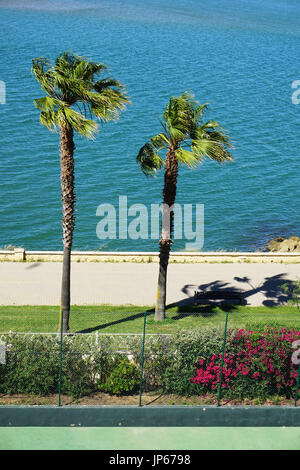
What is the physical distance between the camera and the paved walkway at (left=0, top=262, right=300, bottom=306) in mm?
24703

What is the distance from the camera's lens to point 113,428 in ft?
53.3

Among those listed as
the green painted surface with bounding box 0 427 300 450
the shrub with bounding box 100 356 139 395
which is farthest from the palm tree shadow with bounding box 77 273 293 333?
the green painted surface with bounding box 0 427 300 450

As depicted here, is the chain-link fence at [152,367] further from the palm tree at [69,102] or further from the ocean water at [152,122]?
the ocean water at [152,122]

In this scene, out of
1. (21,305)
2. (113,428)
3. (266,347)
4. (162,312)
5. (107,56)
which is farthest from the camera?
(107,56)

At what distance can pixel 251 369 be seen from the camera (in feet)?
56.7

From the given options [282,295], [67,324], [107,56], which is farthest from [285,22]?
[67,324]

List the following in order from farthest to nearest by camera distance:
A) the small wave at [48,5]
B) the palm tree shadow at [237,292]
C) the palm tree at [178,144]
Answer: the small wave at [48,5] → the palm tree shadow at [237,292] → the palm tree at [178,144]

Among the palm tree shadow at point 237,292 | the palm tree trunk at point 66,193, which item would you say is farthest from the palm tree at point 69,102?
the palm tree shadow at point 237,292

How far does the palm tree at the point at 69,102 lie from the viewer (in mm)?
19016

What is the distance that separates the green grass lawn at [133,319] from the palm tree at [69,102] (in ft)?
3.66

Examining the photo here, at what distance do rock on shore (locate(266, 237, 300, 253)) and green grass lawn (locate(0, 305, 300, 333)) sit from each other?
10542 millimetres

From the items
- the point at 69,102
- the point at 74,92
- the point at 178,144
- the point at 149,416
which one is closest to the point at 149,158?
the point at 178,144

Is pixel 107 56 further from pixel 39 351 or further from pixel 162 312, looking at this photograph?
pixel 39 351
